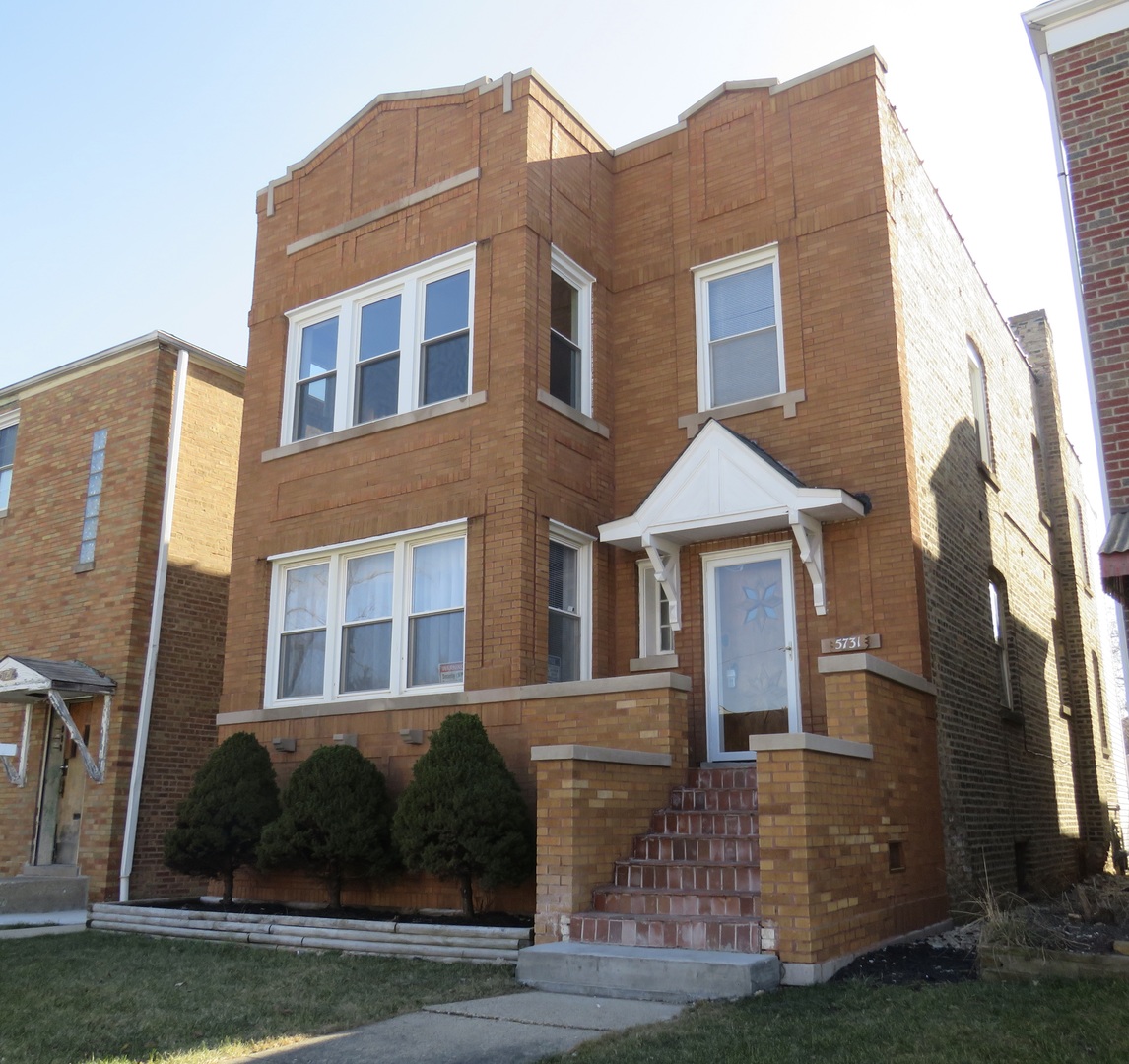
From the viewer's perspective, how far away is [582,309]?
44.5ft

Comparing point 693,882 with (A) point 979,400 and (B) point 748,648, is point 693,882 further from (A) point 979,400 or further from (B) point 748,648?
(A) point 979,400

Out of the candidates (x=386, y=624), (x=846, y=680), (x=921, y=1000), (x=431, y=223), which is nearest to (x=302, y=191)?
(x=431, y=223)

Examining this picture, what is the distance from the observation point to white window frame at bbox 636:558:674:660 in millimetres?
12469

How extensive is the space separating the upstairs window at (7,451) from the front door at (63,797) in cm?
417

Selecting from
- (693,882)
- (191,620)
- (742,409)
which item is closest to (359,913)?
(693,882)

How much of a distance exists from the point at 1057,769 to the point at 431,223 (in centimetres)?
1091

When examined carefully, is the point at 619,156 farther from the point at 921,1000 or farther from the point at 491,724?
the point at 921,1000

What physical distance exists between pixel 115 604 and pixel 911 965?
11.0 m

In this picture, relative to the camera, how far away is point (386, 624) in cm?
1266

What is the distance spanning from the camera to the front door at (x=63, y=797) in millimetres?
15062

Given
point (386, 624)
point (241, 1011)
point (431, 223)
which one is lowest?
point (241, 1011)

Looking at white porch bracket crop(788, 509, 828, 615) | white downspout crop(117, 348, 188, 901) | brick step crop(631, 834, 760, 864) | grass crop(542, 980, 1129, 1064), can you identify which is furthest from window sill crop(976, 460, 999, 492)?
white downspout crop(117, 348, 188, 901)

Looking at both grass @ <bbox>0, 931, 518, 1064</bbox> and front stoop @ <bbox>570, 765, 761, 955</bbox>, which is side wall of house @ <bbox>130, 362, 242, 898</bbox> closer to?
grass @ <bbox>0, 931, 518, 1064</bbox>

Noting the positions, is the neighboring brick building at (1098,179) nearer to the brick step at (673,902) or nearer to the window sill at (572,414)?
the brick step at (673,902)
